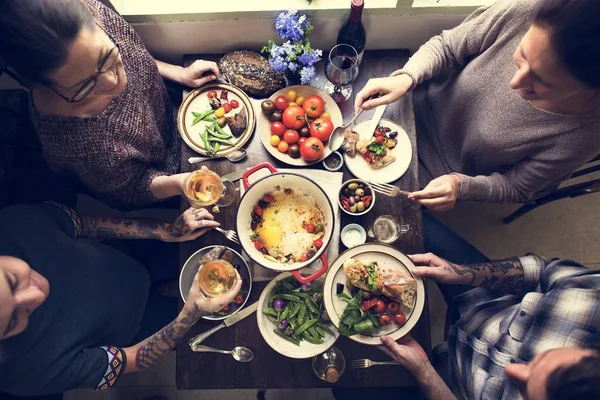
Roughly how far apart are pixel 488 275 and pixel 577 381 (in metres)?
0.64

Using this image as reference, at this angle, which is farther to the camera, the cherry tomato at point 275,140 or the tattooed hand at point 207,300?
the cherry tomato at point 275,140

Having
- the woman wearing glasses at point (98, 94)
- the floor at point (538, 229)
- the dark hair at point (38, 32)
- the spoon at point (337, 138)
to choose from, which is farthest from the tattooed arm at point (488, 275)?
the dark hair at point (38, 32)

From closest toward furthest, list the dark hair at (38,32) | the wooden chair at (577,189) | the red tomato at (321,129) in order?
1. the dark hair at (38,32)
2. the red tomato at (321,129)
3. the wooden chair at (577,189)

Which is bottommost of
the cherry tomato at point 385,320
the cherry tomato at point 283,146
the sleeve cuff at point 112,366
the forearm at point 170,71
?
the sleeve cuff at point 112,366

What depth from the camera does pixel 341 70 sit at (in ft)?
5.47

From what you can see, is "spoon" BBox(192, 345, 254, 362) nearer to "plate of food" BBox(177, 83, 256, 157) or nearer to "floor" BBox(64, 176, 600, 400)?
"plate of food" BBox(177, 83, 256, 157)

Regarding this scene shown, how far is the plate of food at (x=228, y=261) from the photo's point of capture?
1632mm

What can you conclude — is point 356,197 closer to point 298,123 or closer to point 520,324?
point 298,123

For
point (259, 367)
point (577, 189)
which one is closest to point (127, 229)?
point (259, 367)

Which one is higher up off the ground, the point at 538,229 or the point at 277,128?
the point at 277,128

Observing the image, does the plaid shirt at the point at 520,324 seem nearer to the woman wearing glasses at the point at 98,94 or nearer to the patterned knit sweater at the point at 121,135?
the woman wearing glasses at the point at 98,94

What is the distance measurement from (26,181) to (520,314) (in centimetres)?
228

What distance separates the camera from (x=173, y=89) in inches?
79.7

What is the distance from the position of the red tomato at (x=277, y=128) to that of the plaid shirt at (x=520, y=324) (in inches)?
42.9
